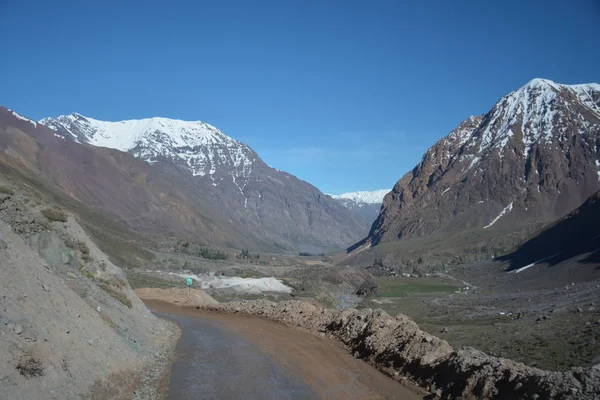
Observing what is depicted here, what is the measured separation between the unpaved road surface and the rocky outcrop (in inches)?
30.4

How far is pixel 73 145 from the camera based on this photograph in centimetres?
18512

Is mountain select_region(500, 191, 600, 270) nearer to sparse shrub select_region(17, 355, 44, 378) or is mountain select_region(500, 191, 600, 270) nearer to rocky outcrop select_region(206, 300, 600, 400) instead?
rocky outcrop select_region(206, 300, 600, 400)

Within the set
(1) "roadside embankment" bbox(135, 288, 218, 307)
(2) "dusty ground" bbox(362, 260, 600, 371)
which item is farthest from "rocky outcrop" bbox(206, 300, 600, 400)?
(1) "roadside embankment" bbox(135, 288, 218, 307)

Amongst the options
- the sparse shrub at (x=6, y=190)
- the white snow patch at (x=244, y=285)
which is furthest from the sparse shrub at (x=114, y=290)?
the white snow patch at (x=244, y=285)

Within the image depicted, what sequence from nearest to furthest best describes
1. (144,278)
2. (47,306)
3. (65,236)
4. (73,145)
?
(47,306)
(65,236)
(144,278)
(73,145)

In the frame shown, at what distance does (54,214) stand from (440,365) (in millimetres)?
18468

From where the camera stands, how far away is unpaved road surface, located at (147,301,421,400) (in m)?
15.0

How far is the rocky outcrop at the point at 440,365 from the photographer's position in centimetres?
1127

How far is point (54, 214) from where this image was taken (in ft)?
79.4

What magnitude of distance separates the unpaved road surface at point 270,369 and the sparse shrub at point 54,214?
8.10 meters

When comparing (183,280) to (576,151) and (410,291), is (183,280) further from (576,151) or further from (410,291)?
(576,151)

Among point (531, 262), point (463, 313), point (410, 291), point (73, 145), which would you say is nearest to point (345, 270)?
point (410, 291)

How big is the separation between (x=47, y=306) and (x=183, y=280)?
187 feet

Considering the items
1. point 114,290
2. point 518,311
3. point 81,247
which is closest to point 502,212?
point 518,311
